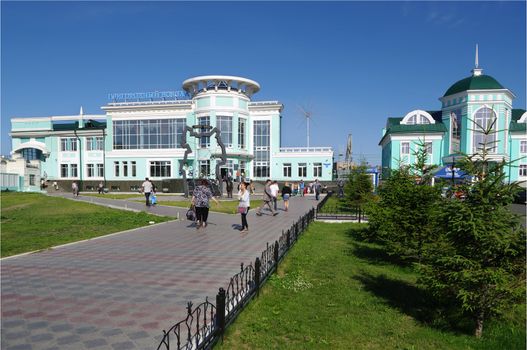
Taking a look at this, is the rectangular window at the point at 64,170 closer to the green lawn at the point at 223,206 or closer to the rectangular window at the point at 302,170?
the green lawn at the point at 223,206

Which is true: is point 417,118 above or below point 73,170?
above

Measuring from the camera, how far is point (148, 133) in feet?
149

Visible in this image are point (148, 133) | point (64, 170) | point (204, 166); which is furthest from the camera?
point (64, 170)

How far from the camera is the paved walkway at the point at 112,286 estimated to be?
432cm

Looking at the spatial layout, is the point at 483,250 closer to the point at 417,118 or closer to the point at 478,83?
the point at 478,83

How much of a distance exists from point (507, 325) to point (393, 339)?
5.75 feet

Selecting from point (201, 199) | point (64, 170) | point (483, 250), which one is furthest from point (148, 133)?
point (483, 250)

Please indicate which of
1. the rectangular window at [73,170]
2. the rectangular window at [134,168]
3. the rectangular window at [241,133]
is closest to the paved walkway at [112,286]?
the rectangular window at [241,133]

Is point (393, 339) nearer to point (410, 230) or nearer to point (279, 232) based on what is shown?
point (410, 230)

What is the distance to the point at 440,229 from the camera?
195 inches

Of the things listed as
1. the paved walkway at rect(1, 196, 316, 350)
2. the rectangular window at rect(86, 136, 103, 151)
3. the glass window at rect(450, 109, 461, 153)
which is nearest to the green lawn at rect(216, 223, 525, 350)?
the paved walkway at rect(1, 196, 316, 350)

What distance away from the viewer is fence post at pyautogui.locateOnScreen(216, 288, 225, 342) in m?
4.09

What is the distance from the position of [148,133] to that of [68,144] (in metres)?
12.8

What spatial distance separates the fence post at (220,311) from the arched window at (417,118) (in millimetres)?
44386
